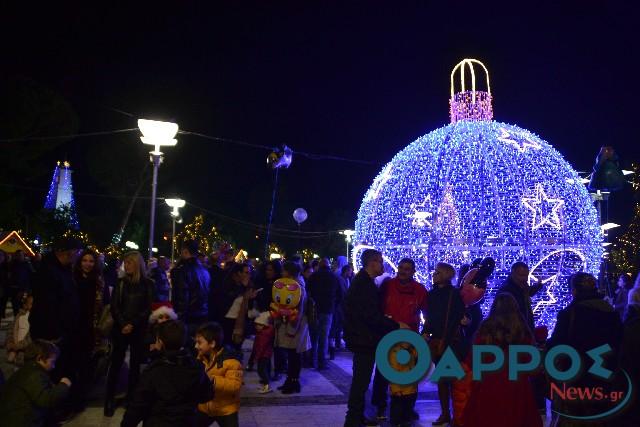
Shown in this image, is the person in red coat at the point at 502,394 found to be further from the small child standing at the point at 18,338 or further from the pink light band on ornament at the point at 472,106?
the pink light band on ornament at the point at 472,106

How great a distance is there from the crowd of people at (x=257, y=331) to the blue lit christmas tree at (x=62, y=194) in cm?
2997

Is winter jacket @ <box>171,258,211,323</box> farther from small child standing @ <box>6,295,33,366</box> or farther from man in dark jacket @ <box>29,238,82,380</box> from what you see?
small child standing @ <box>6,295,33,366</box>

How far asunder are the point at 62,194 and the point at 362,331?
3805 cm

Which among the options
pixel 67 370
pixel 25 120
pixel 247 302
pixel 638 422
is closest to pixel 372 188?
pixel 247 302

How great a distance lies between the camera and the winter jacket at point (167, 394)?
3.71m

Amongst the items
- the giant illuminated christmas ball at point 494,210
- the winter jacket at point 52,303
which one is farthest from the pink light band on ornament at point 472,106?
the winter jacket at point 52,303

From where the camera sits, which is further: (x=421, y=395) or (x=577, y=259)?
(x=577, y=259)

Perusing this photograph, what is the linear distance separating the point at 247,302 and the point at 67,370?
2.53 m

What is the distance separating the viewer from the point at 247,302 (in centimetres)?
813

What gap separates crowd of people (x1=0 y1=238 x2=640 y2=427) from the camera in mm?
3900

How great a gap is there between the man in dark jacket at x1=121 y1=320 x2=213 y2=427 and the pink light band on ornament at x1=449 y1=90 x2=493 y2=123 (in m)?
8.59

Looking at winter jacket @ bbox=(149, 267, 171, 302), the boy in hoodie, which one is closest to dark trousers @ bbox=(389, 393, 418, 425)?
the boy in hoodie

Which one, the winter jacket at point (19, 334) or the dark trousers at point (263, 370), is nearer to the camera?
the winter jacket at point (19, 334)

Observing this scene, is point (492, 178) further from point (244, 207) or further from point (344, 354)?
point (244, 207)
